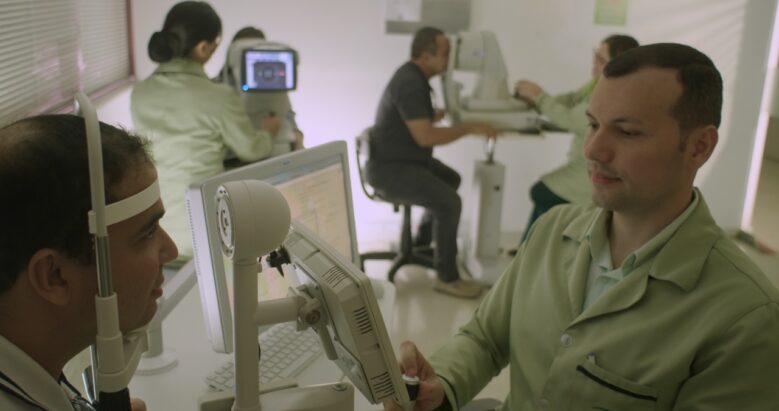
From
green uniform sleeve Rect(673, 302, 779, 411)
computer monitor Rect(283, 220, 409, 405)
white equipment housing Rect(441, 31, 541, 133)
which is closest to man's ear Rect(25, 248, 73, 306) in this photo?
computer monitor Rect(283, 220, 409, 405)

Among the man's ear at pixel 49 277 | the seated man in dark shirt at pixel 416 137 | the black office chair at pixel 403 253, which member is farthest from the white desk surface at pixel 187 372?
the black office chair at pixel 403 253

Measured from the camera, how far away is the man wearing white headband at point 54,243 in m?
0.77

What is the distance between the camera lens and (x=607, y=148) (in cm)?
126

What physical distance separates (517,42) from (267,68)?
83.3 inches

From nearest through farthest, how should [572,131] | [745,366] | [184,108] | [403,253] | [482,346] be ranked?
1. [745,366]
2. [482,346]
3. [184,108]
4. [572,131]
5. [403,253]

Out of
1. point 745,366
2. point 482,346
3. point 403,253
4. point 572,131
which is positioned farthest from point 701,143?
point 403,253

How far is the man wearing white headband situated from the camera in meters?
0.77

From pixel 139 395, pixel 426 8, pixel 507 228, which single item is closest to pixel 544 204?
pixel 507 228

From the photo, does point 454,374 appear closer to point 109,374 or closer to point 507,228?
point 109,374

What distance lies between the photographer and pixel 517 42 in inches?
165

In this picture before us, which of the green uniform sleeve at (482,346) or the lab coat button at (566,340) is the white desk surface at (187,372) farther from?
the lab coat button at (566,340)

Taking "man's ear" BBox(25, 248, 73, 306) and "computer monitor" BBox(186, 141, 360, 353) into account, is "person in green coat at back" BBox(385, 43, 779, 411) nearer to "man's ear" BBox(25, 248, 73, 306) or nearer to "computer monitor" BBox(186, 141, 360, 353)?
"computer monitor" BBox(186, 141, 360, 353)

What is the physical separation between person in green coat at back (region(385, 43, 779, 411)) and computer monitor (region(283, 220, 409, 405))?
0.14m

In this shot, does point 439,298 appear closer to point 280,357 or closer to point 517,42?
point 517,42
